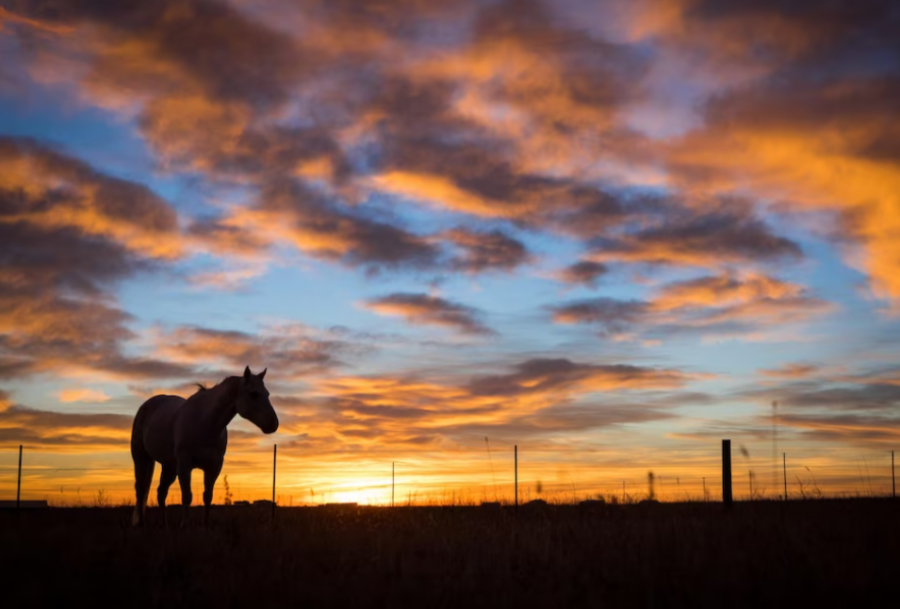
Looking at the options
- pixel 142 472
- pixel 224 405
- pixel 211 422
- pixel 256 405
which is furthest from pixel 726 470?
pixel 142 472

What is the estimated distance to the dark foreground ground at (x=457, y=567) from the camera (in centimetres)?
847

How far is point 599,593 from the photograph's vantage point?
8.77 meters

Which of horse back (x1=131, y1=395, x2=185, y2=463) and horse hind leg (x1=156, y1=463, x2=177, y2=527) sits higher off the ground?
horse back (x1=131, y1=395, x2=185, y2=463)

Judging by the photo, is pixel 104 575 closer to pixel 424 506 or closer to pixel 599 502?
pixel 599 502

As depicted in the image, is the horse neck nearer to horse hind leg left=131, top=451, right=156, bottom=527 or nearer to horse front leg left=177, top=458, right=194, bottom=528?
horse front leg left=177, top=458, right=194, bottom=528

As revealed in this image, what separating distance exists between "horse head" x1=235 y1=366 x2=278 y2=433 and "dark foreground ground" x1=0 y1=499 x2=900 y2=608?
2.93 metres

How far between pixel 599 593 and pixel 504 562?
1.85 m

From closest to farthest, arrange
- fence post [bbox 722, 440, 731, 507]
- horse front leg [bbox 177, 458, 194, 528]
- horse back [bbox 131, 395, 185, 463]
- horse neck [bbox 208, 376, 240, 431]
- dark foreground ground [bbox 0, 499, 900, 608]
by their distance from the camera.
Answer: dark foreground ground [bbox 0, 499, 900, 608], horse front leg [bbox 177, 458, 194, 528], horse neck [bbox 208, 376, 240, 431], horse back [bbox 131, 395, 185, 463], fence post [bbox 722, 440, 731, 507]

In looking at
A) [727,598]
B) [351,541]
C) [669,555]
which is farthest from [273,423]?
[727,598]

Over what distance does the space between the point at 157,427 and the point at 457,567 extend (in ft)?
32.9

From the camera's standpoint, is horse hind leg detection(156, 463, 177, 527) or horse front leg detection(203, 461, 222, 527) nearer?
horse front leg detection(203, 461, 222, 527)

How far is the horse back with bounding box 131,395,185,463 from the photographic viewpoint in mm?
17562

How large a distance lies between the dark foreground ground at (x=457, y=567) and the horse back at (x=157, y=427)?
4208 mm

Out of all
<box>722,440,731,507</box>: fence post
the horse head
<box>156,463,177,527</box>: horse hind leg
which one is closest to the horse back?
<box>156,463,177,527</box>: horse hind leg
